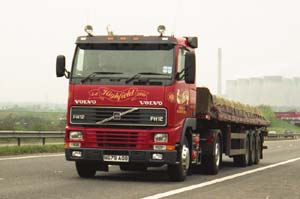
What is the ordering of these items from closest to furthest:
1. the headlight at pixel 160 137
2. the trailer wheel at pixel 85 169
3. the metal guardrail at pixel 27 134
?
the headlight at pixel 160 137, the trailer wheel at pixel 85 169, the metal guardrail at pixel 27 134

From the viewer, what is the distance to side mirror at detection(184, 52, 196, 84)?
13500 mm

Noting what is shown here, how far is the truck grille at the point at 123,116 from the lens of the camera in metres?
13.3

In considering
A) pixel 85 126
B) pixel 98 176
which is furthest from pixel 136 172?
pixel 85 126

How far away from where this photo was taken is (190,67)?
13.6 metres

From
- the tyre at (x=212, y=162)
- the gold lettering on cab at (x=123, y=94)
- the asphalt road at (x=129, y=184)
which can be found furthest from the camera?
the tyre at (x=212, y=162)

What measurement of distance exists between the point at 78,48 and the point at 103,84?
1.07 metres

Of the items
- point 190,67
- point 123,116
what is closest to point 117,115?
point 123,116

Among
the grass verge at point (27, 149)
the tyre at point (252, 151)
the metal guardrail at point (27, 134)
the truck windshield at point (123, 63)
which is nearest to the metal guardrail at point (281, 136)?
the metal guardrail at point (27, 134)

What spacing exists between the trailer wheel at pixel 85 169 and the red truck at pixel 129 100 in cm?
36

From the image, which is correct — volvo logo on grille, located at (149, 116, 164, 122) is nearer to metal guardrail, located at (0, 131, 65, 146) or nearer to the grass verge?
the grass verge

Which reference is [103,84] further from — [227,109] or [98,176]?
[227,109]

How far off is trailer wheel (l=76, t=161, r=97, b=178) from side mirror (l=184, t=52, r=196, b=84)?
2.95 m

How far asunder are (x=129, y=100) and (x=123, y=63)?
0.80 m

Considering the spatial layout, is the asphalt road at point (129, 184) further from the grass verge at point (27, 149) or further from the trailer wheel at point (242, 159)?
the grass verge at point (27, 149)
